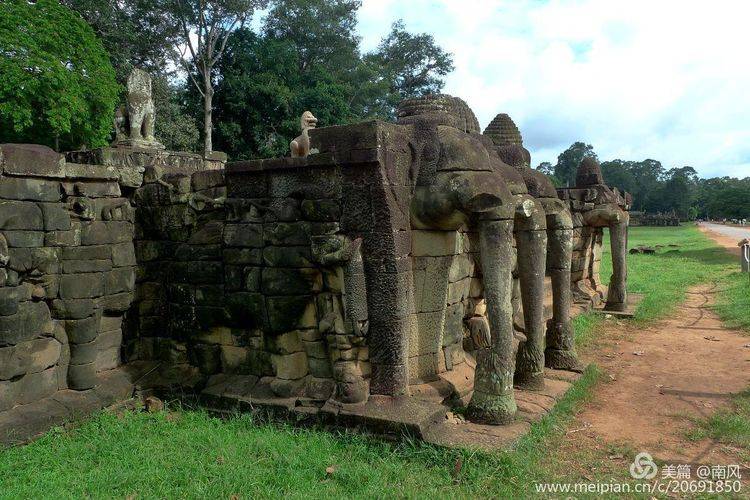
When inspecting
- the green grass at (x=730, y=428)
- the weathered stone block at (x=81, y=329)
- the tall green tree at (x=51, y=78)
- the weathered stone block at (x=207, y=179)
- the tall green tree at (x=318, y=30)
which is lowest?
the green grass at (x=730, y=428)

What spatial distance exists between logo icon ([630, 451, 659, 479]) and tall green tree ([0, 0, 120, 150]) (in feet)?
58.4

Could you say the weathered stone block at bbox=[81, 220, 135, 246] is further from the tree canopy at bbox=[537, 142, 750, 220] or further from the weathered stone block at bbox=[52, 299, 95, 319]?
the tree canopy at bbox=[537, 142, 750, 220]

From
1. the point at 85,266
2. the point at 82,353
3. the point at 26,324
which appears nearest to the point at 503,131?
the point at 85,266

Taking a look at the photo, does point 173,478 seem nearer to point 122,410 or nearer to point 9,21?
point 122,410

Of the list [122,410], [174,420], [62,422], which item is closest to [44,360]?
[62,422]

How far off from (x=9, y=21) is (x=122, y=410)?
50.0 ft

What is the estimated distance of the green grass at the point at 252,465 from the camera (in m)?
3.95

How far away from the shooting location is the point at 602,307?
12.6m

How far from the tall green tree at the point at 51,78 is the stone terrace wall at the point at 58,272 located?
42.0ft

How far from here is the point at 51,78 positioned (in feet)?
52.5

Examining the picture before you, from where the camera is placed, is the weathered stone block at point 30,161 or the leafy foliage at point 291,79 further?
the leafy foliage at point 291,79

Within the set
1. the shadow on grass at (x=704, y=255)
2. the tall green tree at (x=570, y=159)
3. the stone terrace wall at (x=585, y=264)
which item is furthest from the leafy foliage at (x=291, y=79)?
the tall green tree at (x=570, y=159)

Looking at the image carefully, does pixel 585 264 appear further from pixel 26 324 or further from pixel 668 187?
pixel 668 187

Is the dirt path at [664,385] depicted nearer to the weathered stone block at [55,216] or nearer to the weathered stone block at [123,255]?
the weathered stone block at [123,255]
